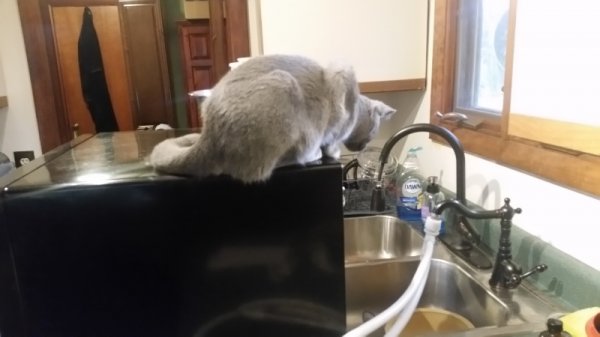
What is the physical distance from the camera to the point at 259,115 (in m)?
0.50

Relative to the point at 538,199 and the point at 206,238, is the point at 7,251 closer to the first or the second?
the point at 206,238

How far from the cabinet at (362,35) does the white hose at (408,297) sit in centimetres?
64

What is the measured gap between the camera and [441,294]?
1.07 metres

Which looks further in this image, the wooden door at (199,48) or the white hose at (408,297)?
the wooden door at (199,48)

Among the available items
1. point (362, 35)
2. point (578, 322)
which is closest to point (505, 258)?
point (578, 322)

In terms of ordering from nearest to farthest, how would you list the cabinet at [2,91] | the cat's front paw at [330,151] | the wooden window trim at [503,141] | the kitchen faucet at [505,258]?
the cat's front paw at [330,151] → the wooden window trim at [503,141] → the kitchen faucet at [505,258] → the cabinet at [2,91]

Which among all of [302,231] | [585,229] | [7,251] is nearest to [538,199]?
[585,229]

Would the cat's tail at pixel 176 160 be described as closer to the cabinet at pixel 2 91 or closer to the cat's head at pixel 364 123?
the cat's head at pixel 364 123

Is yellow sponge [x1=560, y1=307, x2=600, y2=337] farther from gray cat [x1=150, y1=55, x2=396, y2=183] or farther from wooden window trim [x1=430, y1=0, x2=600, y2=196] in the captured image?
gray cat [x1=150, y1=55, x2=396, y2=183]

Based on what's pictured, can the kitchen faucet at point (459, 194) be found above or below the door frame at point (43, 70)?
below

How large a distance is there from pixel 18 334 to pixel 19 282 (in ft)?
0.25

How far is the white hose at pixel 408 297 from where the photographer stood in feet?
2.14

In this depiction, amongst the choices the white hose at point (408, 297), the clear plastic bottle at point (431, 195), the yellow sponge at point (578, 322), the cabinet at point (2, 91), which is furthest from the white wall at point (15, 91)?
the yellow sponge at point (578, 322)

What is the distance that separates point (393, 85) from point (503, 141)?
19.0 inches
